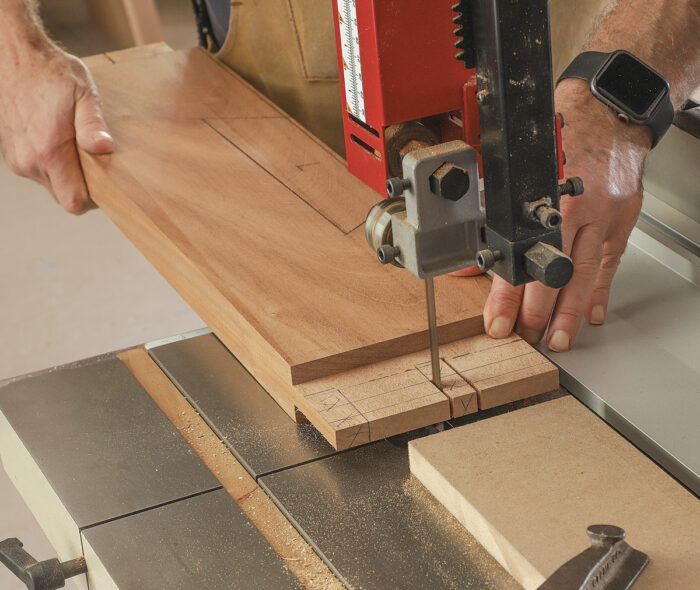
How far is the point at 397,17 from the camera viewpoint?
0.95 m

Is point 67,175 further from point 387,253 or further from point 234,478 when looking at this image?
point 387,253

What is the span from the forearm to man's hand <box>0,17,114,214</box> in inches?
37.5

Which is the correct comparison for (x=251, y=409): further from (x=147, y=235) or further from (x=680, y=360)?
(x=680, y=360)

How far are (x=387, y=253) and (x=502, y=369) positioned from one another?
31 cm

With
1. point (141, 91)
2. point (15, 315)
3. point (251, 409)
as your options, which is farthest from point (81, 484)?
point (15, 315)

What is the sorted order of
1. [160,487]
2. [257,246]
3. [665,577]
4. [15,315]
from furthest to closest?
[15,315], [257,246], [160,487], [665,577]

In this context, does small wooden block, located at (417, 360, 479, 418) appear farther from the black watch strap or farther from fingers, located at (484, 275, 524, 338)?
the black watch strap

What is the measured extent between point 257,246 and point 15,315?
2277mm

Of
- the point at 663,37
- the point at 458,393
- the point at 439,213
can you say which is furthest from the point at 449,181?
the point at 663,37

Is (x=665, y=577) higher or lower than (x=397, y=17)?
lower

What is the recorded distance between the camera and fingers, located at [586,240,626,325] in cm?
133

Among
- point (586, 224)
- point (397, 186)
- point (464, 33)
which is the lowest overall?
point (586, 224)

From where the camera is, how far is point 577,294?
4.23 ft

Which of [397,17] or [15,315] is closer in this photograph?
[397,17]
